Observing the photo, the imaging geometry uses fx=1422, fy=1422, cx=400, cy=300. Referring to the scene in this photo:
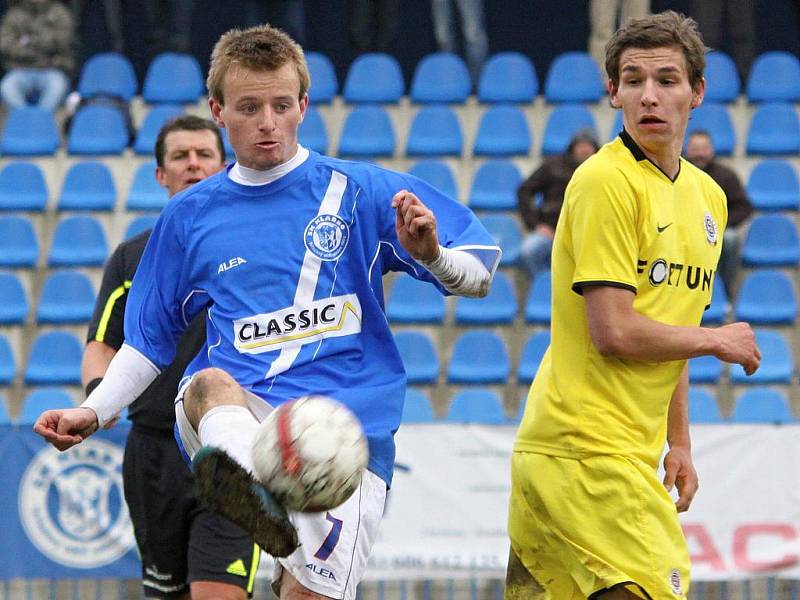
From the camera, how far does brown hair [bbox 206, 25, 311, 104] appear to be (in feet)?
13.4

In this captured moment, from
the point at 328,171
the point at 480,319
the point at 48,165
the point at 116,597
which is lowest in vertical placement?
the point at 116,597

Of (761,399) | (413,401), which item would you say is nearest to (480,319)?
(413,401)

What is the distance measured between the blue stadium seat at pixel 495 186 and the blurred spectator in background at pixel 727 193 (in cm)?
169

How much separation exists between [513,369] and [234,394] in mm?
6955

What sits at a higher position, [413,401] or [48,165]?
[48,165]

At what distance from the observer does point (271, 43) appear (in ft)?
13.5

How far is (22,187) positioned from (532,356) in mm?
4864

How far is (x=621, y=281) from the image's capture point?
4.12 metres

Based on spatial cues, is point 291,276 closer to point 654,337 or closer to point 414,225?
point 414,225

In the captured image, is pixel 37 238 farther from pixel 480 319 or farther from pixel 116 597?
pixel 116 597

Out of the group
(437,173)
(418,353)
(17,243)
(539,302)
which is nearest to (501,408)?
(418,353)

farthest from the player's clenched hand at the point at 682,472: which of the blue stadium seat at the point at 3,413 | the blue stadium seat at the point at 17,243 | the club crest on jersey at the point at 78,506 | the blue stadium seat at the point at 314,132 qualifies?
the blue stadium seat at the point at 314,132

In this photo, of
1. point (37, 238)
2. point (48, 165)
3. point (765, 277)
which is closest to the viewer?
point (765, 277)

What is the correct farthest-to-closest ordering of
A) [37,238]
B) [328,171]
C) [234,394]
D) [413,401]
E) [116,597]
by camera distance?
[37,238] < [413,401] < [116,597] < [328,171] < [234,394]
